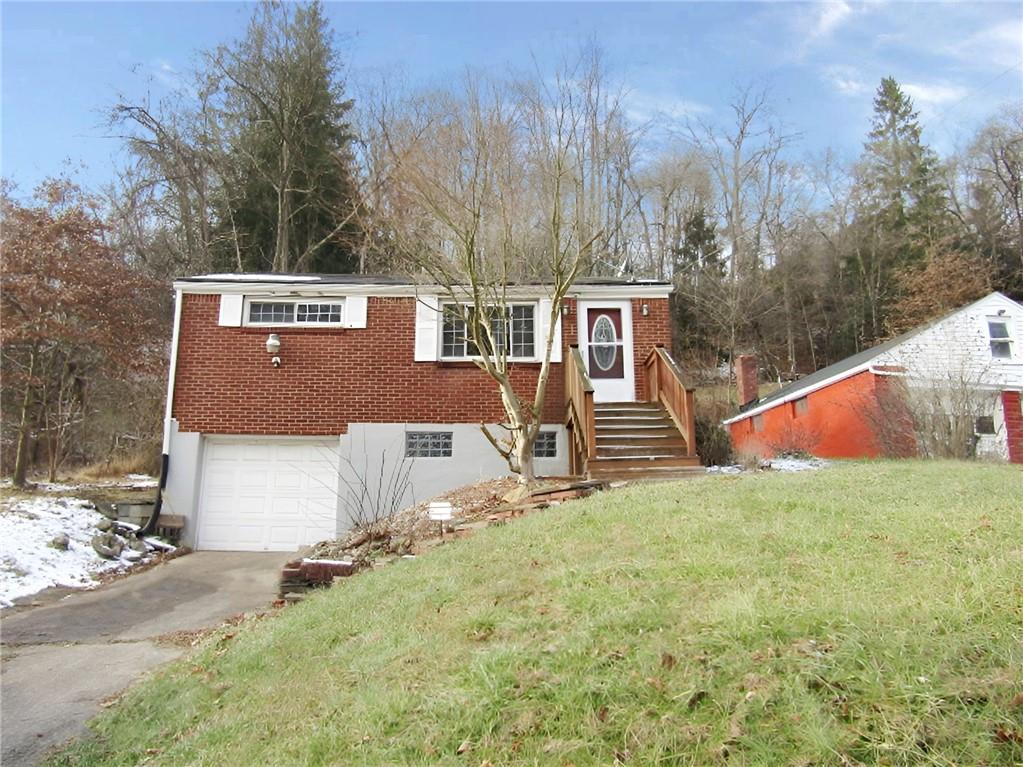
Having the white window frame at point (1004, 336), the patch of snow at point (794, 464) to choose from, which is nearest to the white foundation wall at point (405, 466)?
Answer: the patch of snow at point (794, 464)

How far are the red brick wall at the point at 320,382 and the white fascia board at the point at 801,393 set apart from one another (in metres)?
6.58

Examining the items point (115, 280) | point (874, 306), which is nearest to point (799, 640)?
point (115, 280)

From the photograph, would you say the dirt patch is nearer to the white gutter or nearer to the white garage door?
the white garage door

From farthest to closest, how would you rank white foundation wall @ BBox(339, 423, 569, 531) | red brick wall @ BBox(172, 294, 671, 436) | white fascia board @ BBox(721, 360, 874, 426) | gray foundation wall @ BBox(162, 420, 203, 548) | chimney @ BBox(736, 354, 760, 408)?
chimney @ BBox(736, 354, 760, 408) → white fascia board @ BBox(721, 360, 874, 426) → red brick wall @ BBox(172, 294, 671, 436) → white foundation wall @ BBox(339, 423, 569, 531) → gray foundation wall @ BBox(162, 420, 203, 548)

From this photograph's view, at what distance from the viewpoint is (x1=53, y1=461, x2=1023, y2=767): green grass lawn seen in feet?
7.97

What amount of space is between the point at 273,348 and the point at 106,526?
4.07 meters

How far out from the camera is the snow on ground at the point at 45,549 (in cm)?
898

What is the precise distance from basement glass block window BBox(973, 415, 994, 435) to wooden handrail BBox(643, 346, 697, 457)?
19.2 ft

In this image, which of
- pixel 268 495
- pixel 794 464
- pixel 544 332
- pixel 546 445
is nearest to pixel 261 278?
pixel 268 495

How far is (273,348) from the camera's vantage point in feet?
40.3

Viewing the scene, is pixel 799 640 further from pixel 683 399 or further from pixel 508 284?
pixel 508 284

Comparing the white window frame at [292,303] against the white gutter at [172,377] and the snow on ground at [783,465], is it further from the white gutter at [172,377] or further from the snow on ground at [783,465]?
the snow on ground at [783,465]

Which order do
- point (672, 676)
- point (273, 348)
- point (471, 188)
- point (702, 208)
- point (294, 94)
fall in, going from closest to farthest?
point (672, 676) < point (471, 188) < point (273, 348) < point (294, 94) < point (702, 208)

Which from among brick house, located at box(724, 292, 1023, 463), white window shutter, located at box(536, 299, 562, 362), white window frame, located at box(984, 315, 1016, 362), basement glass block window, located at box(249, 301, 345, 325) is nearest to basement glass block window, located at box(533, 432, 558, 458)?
white window shutter, located at box(536, 299, 562, 362)
